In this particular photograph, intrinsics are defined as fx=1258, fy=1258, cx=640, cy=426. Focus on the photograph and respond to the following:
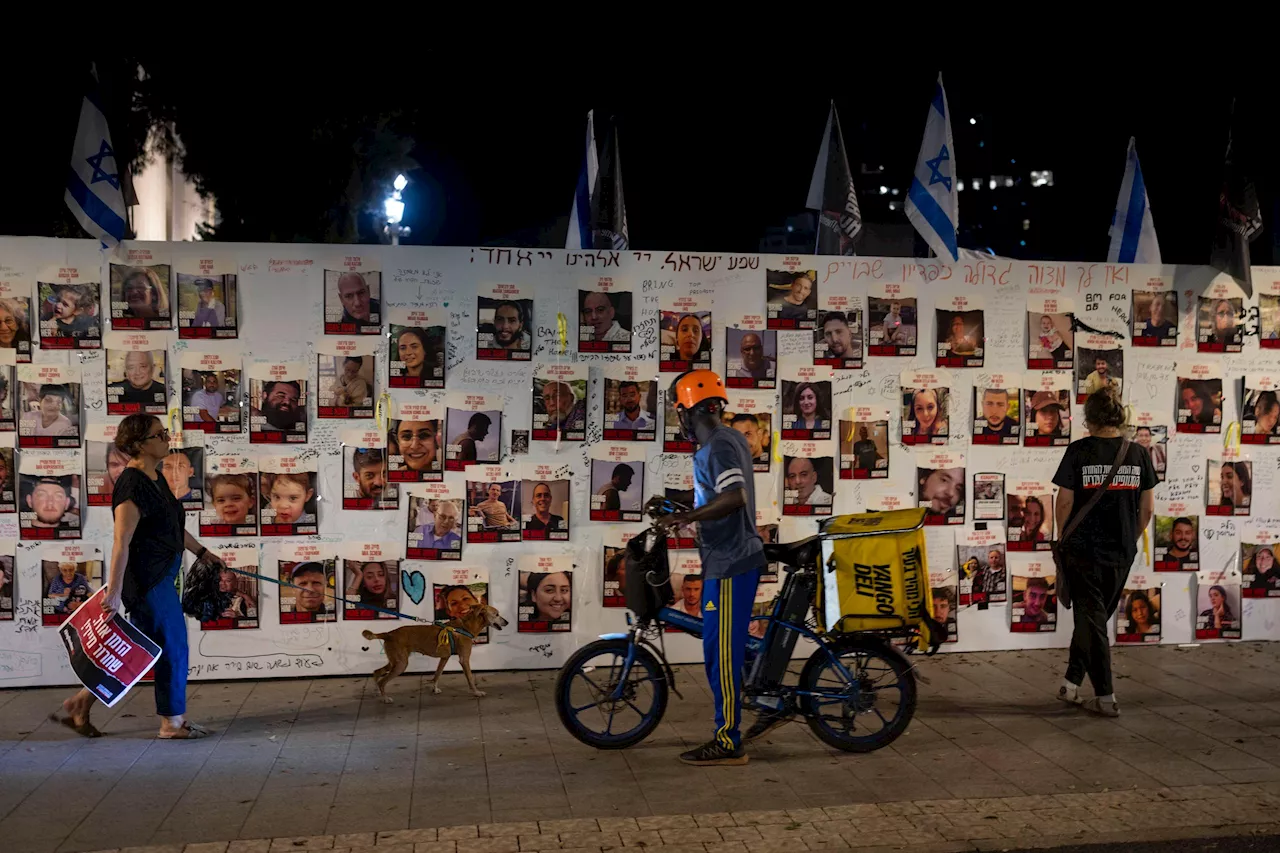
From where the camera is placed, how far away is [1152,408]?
30.2 feet

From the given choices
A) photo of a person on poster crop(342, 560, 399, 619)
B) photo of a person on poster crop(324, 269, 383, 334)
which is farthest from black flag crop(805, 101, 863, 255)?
photo of a person on poster crop(342, 560, 399, 619)

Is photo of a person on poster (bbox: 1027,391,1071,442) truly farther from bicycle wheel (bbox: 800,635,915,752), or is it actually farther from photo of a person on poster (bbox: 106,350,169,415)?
photo of a person on poster (bbox: 106,350,169,415)

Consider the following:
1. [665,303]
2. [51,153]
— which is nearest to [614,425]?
[665,303]

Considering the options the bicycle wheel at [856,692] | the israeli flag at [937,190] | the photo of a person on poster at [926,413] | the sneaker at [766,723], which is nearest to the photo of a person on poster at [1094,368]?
the photo of a person on poster at [926,413]

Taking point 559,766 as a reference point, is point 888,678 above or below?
above

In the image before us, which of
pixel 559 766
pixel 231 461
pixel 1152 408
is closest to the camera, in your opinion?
pixel 559 766

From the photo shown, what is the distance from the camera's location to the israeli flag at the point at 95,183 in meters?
7.98

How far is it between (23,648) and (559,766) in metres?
3.87

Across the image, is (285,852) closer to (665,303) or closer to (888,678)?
(888,678)

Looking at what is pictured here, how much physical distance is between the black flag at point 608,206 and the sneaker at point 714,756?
4562mm

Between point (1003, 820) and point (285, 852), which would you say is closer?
point (285, 852)

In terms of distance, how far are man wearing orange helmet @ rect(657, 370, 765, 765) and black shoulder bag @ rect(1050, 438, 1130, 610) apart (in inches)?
91.4

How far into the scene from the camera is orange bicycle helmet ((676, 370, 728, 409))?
21.1 ft

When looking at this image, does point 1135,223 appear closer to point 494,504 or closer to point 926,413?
point 926,413
